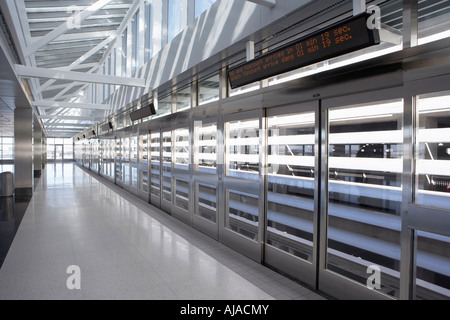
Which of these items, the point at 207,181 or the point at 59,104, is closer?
the point at 207,181

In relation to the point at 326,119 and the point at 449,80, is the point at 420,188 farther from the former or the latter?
the point at 326,119

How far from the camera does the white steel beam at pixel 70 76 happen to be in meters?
6.79

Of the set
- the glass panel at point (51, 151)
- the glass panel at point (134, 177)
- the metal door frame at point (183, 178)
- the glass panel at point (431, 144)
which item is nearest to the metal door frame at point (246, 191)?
the metal door frame at point (183, 178)

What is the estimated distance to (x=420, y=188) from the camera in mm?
2797

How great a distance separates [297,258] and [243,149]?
2.23 meters

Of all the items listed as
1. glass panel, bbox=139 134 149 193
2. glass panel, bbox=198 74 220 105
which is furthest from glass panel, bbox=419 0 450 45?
glass panel, bbox=139 134 149 193

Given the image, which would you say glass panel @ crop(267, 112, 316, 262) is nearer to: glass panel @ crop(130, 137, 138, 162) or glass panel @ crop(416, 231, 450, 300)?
glass panel @ crop(416, 231, 450, 300)

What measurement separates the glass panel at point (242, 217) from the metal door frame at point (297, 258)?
0.87m

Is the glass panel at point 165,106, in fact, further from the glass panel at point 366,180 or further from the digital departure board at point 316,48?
the glass panel at point 366,180

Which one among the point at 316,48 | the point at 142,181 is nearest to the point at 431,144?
the point at 316,48

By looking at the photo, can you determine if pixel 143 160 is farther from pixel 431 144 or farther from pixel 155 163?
pixel 431 144

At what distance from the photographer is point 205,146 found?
6879 mm

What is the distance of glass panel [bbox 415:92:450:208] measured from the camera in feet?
9.05
